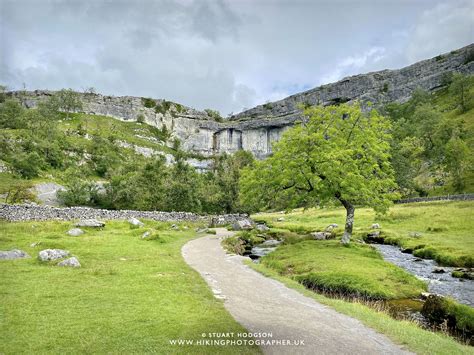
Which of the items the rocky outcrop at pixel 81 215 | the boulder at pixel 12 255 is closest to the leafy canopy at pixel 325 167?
the boulder at pixel 12 255

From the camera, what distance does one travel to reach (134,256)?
27.6 m

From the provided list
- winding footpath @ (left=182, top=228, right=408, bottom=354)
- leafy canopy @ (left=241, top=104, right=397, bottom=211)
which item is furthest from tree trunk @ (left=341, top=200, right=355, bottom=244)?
winding footpath @ (left=182, top=228, right=408, bottom=354)

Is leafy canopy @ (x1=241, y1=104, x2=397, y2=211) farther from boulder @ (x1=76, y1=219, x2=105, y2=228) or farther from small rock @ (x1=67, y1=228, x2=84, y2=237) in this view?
boulder @ (x1=76, y1=219, x2=105, y2=228)

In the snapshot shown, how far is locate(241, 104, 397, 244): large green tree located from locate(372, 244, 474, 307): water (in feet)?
18.1

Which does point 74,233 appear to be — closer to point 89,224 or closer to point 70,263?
point 89,224

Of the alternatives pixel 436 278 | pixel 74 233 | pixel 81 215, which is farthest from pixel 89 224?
pixel 436 278

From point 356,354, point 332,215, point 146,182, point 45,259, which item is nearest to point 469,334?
point 356,354

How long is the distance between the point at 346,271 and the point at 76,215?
144ft

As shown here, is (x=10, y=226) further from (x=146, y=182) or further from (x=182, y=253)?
(x=146, y=182)

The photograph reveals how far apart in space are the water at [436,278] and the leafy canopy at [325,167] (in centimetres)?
572

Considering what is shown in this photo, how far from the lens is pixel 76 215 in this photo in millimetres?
54406

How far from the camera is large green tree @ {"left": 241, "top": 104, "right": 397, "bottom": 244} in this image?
1433 inches

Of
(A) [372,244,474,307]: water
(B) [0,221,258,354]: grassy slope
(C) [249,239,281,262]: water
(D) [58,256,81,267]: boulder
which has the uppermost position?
(D) [58,256,81,267]: boulder

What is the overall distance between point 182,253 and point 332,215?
50083 millimetres
